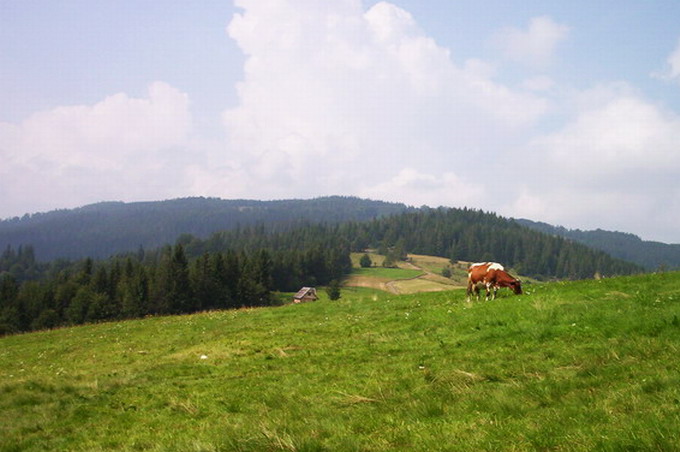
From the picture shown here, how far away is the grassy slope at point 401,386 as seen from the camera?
25.2 feet

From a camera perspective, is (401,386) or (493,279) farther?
(493,279)

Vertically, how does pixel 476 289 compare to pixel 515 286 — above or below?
below

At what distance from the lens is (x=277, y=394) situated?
41.7ft

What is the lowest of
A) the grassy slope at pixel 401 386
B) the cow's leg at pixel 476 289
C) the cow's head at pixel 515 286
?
the grassy slope at pixel 401 386

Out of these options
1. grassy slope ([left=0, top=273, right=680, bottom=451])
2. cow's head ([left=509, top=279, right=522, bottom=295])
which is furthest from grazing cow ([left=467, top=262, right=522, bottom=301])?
grassy slope ([left=0, top=273, right=680, bottom=451])

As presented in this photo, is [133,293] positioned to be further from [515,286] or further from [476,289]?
[515,286]

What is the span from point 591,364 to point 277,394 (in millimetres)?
8352

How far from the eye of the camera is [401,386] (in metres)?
11.9

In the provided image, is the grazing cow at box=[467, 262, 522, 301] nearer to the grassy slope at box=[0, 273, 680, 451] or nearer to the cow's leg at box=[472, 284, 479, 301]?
the cow's leg at box=[472, 284, 479, 301]

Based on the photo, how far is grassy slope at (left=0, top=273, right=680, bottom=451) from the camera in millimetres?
7695

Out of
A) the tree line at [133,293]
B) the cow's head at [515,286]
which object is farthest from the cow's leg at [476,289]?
the tree line at [133,293]

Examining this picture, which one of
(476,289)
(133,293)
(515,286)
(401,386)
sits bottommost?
(133,293)

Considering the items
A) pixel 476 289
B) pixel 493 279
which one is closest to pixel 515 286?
pixel 493 279

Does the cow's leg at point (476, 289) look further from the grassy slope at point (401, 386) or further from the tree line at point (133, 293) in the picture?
the tree line at point (133, 293)
